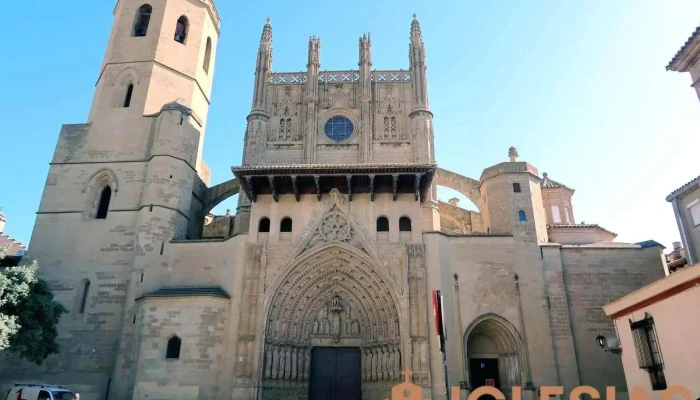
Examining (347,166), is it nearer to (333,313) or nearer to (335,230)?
(335,230)

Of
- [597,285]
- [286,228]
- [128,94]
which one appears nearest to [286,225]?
[286,228]

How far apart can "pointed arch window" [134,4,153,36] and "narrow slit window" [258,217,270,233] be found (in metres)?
10.9

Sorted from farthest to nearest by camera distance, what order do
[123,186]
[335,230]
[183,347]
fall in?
[123,186], [335,230], [183,347]

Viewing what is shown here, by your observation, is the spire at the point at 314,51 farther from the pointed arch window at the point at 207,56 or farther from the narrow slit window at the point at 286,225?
the narrow slit window at the point at 286,225

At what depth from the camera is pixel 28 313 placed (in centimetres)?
1389

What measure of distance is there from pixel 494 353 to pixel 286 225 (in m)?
8.15

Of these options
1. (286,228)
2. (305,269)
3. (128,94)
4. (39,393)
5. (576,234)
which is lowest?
(39,393)

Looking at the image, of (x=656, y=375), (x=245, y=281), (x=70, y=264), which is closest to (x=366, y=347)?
(x=245, y=281)

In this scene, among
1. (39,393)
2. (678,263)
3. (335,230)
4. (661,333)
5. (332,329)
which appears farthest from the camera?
(678,263)

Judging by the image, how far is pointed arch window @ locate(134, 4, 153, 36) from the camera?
2125 cm

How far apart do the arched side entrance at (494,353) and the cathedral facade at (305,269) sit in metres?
0.06

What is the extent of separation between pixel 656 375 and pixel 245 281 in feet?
37.6

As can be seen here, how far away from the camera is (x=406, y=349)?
14484mm

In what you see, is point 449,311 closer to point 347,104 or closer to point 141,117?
point 347,104
